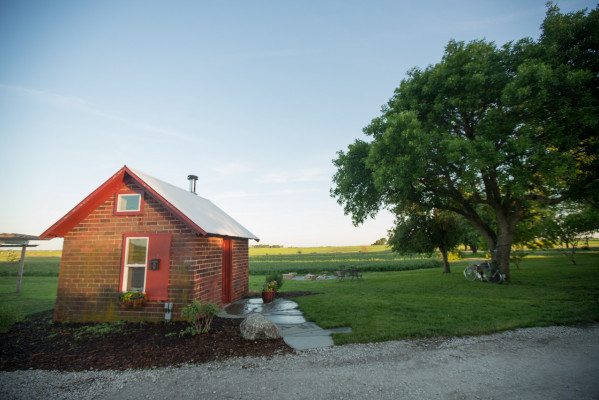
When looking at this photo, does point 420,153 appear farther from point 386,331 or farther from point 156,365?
point 156,365

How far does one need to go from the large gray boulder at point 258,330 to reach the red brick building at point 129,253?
7.85ft

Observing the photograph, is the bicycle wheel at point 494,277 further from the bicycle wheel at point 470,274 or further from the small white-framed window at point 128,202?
the small white-framed window at point 128,202

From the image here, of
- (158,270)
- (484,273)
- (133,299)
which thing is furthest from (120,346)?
(484,273)

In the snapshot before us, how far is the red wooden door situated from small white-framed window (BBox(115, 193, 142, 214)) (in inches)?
153

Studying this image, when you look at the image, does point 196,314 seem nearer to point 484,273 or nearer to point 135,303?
point 135,303

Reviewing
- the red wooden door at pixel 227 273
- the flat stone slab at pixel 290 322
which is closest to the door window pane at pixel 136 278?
the flat stone slab at pixel 290 322

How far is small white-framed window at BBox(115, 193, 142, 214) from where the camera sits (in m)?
9.37

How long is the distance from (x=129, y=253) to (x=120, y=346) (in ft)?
10.9

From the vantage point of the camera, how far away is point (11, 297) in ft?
48.6

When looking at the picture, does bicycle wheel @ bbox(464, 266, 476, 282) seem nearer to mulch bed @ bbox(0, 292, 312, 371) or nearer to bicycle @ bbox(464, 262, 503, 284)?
bicycle @ bbox(464, 262, 503, 284)

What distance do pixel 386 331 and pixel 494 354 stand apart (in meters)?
2.42

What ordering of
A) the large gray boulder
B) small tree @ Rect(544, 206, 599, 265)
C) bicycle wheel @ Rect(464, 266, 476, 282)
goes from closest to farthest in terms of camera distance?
the large gray boulder
bicycle wheel @ Rect(464, 266, 476, 282)
small tree @ Rect(544, 206, 599, 265)

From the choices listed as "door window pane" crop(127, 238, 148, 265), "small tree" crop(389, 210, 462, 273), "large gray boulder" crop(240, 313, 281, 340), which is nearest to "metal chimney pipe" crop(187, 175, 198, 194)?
"door window pane" crop(127, 238, 148, 265)

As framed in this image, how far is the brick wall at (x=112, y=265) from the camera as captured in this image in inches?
343
